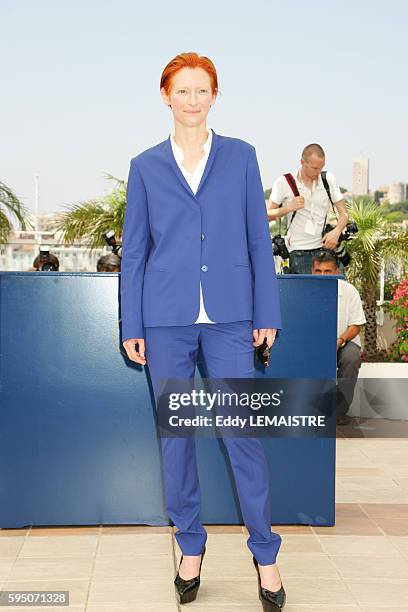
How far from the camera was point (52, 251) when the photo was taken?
36.6ft

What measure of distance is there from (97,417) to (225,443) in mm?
969

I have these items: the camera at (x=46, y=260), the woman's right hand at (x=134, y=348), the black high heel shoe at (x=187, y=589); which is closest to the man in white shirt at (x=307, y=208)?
the camera at (x=46, y=260)

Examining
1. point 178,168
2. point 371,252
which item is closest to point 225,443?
point 178,168

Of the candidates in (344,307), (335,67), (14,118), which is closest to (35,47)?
(14,118)

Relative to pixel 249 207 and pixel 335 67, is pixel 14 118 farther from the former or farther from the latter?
pixel 249 207

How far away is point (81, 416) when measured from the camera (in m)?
3.81

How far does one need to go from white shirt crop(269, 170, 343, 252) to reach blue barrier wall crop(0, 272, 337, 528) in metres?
2.29

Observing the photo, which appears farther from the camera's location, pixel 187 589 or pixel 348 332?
→ pixel 348 332

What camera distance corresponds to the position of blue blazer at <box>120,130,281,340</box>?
2.88 meters

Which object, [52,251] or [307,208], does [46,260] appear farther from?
[52,251]

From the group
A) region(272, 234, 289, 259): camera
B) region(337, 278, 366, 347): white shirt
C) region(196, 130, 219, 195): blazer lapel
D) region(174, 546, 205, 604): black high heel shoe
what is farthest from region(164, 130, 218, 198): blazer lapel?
region(337, 278, 366, 347): white shirt

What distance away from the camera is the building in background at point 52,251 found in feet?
37.1

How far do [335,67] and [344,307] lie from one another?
39.4m

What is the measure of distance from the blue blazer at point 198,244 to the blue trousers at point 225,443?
0.21ft
